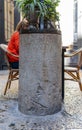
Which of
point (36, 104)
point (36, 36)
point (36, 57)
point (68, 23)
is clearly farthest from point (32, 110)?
point (68, 23)

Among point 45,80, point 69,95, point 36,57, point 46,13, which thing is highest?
point 46,13

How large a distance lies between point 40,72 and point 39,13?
666 millimetres

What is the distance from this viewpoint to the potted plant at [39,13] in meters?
3.11

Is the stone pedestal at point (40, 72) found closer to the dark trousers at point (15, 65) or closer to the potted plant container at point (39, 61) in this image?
the potted plant container at point (39, 61)

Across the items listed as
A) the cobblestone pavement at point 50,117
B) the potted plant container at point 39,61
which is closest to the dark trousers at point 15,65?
the cobblestone pavement at point 50,117

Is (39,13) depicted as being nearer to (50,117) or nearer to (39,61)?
(39,61)

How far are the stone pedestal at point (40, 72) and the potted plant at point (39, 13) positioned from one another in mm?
144

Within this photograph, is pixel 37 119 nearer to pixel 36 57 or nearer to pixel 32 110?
pixel 32 110

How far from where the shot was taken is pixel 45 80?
3088 mm

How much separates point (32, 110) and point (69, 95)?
1.24m

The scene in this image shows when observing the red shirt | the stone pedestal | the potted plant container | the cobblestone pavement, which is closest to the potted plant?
the potted plant container

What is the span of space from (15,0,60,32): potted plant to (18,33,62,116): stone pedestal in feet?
0.47

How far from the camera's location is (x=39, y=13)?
313 centimetres

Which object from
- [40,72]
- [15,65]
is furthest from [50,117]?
[15,65]
